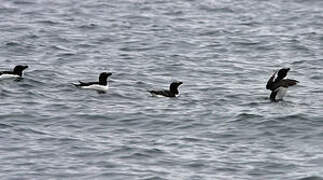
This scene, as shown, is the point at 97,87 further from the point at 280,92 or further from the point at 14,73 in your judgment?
the point at 280,92

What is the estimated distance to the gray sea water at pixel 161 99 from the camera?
1702cm

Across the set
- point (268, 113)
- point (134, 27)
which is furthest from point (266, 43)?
point (268, 113)

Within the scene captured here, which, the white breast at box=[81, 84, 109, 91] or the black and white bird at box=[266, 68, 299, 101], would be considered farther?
the white breast at box=[81, 84, 109, 91]

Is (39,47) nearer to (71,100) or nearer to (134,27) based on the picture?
(134,27)

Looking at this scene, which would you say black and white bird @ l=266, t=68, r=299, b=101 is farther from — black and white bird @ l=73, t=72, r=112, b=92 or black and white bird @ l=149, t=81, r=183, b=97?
black and white bird @ l=73, t=72, r=112, b=92

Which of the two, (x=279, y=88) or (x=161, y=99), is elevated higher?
(x=279, y=88)

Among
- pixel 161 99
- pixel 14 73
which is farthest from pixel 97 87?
pixel 14 73

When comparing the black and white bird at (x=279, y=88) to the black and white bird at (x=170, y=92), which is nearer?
the black and white bird at (x=279, y=88)

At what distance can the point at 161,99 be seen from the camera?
74.5 feet

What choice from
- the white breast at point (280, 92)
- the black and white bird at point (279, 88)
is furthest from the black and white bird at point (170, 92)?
the white breast at point (280, 92)

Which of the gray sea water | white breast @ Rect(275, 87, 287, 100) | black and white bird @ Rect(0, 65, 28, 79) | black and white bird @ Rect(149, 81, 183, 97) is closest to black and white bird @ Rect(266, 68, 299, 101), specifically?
white breast @ Rect(275, 87, 287, 100)

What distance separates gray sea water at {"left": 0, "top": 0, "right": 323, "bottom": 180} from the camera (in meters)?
17.0

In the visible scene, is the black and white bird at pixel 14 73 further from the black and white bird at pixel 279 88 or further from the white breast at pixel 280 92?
the white breast at pixel 280 92

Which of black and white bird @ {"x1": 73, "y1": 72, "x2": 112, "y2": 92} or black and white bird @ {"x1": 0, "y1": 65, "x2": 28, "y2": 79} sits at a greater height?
black and white bird @ {"x1": 0, "y1": 65, "x2": 28, "y2": 79}
